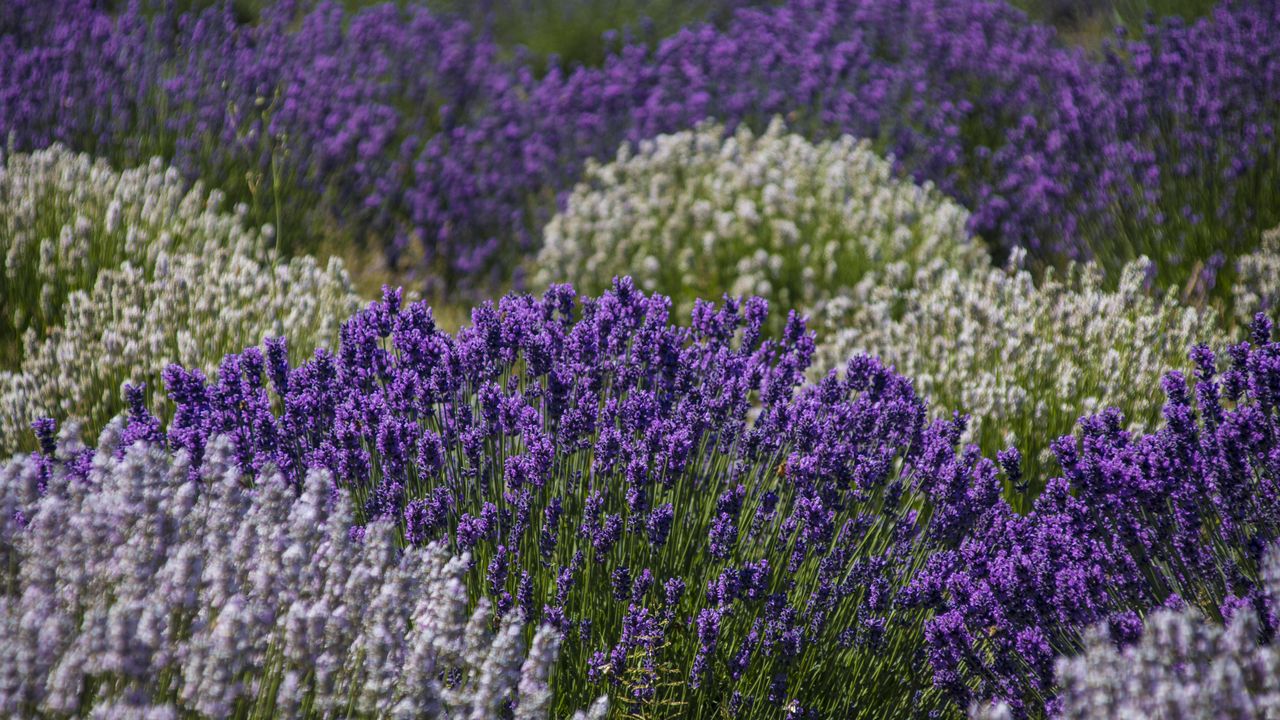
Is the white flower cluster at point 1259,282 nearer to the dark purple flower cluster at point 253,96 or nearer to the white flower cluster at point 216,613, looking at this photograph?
the white flower cluster at point 216,613

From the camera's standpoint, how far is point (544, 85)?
6.38 metres

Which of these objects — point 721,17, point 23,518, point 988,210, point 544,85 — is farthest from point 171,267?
point 721,17

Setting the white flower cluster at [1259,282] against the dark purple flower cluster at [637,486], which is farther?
the white flower cluster at [1259,282]

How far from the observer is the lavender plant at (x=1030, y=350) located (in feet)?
11.1

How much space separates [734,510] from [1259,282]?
2591mm

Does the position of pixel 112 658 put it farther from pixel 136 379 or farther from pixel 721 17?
pixel 721 17

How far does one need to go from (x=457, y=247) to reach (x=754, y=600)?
354cm

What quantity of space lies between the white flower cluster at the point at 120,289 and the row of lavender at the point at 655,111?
300 mm

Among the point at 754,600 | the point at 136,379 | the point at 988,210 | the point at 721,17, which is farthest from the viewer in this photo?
the point at 721,17

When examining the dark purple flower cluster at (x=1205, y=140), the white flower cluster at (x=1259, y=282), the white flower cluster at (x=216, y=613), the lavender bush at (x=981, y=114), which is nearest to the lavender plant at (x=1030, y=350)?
the white flower cluster at (x=1259, y=282)

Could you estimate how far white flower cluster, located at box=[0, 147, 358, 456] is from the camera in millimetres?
3244

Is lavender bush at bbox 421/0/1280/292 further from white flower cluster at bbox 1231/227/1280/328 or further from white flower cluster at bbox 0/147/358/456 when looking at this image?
white flower cluster at bbox 0/147/358/456

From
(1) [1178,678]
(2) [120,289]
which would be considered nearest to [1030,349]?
(1) [1178,678]

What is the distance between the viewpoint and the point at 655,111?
5996 mm
